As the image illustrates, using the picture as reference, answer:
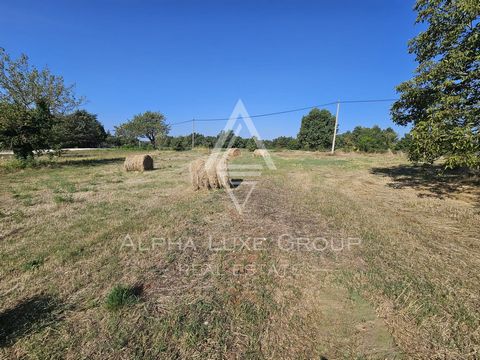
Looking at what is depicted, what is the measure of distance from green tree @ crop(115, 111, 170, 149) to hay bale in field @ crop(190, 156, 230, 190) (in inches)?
2331

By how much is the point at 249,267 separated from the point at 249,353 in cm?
162

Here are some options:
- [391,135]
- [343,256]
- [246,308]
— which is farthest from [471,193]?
[391,135]

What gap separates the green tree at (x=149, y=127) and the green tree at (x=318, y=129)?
3605 cm

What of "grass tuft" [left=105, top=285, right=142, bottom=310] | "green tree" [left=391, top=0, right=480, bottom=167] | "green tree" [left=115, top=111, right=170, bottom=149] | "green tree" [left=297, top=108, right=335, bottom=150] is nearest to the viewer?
"grass tuft" [left=105, top=285, right=142, bottom=310]

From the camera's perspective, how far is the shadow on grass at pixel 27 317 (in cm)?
257

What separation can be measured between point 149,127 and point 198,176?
60807 mm

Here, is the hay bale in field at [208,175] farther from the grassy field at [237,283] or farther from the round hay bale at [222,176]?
the grassy field at [237,283]

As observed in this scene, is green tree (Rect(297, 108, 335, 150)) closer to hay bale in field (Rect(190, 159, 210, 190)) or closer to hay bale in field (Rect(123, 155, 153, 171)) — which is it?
hay bale in field (Rect(123, 155, 153, 171))

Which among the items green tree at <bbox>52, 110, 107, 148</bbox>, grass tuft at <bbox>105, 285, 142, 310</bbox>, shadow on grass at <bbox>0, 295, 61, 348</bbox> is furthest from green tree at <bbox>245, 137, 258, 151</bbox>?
green tree at <bbox>52, 110, 107, 148</bbox>

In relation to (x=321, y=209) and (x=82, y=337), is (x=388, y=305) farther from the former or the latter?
(x=321, y=209)

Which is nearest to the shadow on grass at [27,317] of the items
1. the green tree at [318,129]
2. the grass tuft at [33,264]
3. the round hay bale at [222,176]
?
the grass tuft at [33,264]

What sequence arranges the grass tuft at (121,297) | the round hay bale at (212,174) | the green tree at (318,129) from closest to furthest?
the grass tuft at (121,297), the round hay bale at (212,174), the green tree at (318,129)

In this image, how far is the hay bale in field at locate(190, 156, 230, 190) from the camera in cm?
937

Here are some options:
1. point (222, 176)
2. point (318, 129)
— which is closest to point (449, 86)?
point (222, 176)
